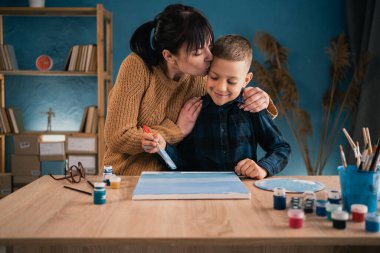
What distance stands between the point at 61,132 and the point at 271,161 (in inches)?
118

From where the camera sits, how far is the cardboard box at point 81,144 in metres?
4.12

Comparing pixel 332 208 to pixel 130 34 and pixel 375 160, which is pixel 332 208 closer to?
pixel 375 160

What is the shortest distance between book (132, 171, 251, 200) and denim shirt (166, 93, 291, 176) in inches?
10.1

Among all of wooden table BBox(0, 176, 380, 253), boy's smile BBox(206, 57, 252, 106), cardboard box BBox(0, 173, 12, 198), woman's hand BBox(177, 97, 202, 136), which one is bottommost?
cardboard box BBox(0, 173, 12, 198)

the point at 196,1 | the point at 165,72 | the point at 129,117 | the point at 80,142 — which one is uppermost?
the point at 196,1

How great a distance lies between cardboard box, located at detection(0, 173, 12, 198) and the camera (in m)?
4.12

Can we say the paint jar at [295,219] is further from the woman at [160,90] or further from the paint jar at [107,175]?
the woman at [160,90]

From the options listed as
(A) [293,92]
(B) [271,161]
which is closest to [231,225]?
(B) [271,161]

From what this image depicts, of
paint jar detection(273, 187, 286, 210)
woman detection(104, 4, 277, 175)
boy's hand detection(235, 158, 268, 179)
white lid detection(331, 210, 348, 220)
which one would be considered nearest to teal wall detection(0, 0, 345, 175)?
woman detection(104, 4, 277, 175)

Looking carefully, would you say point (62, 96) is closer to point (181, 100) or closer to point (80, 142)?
point (80, 142)

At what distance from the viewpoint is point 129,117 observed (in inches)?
68.5

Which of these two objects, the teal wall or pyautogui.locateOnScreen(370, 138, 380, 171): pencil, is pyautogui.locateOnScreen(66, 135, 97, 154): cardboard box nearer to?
the teal wall

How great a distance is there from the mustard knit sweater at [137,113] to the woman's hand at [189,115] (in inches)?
1.0

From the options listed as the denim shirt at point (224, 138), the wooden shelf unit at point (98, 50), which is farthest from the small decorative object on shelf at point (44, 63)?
the denim shirt at point (224, 138)
